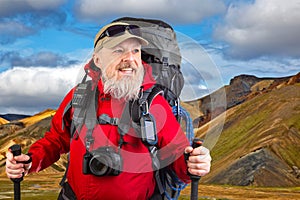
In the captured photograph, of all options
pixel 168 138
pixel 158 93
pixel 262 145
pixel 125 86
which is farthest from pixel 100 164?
pixel 262 145

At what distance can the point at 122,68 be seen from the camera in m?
6.30

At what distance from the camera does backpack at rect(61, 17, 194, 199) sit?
600cm

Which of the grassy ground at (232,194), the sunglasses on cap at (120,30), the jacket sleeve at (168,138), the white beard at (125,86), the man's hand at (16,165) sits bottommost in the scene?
the grassy ground at (232,194)

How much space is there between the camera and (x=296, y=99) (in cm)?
14475

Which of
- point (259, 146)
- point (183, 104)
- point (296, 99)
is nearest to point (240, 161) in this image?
point (259, 146)

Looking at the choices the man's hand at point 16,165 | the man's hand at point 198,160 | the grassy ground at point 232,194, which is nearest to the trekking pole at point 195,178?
the man's hand at point 198,160

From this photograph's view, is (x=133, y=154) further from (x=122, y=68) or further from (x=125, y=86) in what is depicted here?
(x=122, y=68)

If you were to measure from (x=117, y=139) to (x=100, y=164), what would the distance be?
353 mm

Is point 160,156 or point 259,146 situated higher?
point 160,156

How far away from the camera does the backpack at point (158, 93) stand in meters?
6.00

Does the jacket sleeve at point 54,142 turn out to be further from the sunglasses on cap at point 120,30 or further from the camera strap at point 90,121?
the sunglasses on cap at point 120,30

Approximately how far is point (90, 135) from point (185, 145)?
115cm

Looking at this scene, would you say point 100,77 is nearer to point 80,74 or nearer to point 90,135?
point 80,74

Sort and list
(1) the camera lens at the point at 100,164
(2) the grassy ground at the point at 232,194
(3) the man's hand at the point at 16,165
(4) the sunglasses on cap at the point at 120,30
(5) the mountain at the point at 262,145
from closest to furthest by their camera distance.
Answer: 1. (1) the camera lens at the point at 100,164
2. (4) the sunglasses on cap at the point at 120,30
3. (3) the man's hand at the point at 16,165
4. (2) the grassy ground at the point at 232,194
5. (5) the mountain at the point at 262,145
